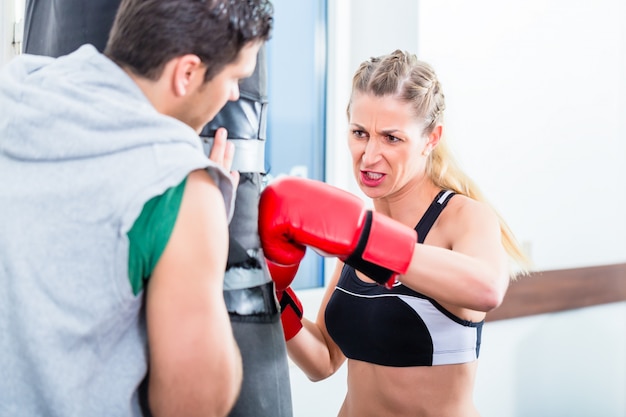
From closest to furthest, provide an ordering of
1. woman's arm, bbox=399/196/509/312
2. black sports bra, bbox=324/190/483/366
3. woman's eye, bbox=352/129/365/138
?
woman's arm, bbox=399/196/509/312, black sports bra, bbox=324/190/483/366, woman's eye, bbox=352/129/365/138

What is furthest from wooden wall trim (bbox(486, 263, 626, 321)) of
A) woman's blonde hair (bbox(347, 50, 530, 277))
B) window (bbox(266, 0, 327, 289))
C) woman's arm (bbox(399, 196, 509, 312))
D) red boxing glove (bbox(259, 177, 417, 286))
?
red boxing glove (bbox(259, 177, 417, 286))

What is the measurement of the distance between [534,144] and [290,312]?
65.0 inches

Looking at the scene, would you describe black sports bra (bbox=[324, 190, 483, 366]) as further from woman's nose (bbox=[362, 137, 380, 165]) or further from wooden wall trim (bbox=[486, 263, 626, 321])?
wooden wall trim (bbox=[486, 263, 626, 321])

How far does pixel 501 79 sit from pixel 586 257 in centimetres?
102

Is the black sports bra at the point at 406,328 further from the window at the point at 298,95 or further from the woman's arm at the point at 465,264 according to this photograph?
the window at the point at 298,95

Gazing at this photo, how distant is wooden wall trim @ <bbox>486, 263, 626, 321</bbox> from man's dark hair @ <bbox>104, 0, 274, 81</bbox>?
1.97 meters

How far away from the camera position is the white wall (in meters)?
2.39

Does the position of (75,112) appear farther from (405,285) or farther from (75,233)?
(405,285)

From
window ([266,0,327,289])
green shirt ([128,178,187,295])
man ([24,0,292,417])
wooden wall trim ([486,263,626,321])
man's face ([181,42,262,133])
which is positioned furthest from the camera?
wooden wall trim ([486,263,626,321])

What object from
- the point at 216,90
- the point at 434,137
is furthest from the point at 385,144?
the point at 216,90

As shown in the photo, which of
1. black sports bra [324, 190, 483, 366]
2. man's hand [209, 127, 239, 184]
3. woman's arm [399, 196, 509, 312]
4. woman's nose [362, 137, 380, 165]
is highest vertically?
man's hand [209, 127, 239, 184]

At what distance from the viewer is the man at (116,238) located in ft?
2.58

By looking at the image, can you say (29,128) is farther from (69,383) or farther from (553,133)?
(553,133)

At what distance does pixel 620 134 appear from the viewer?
3.11 m
